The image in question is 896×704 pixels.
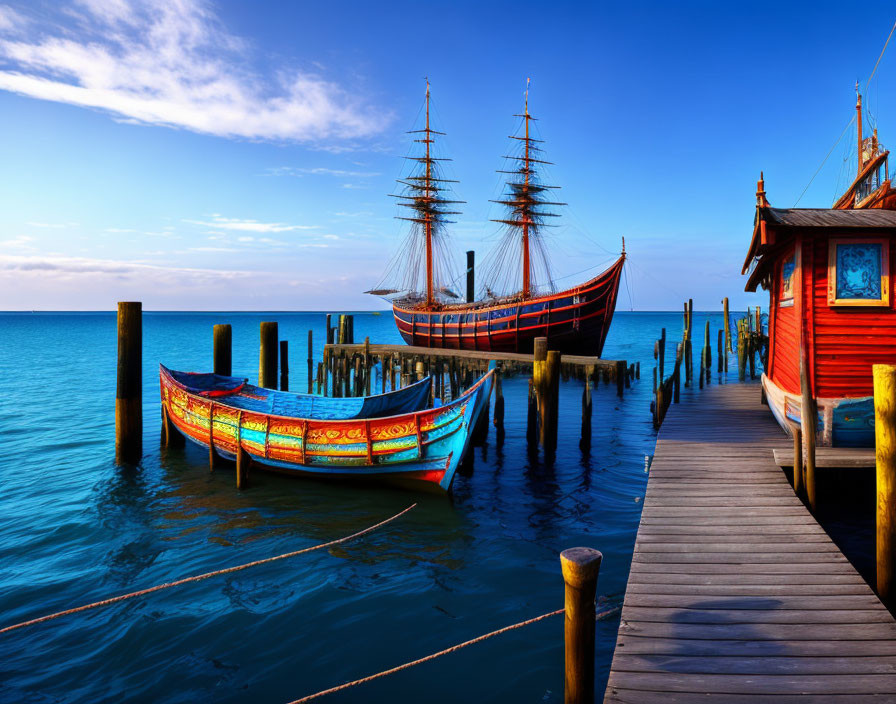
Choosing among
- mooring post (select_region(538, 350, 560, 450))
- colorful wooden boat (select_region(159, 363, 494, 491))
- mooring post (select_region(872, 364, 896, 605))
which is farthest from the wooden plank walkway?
mooring post (select_region(538, 350, 560, 450))

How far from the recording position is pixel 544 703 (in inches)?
209

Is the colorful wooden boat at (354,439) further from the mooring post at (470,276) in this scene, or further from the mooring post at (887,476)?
the mooring post at (470,276)

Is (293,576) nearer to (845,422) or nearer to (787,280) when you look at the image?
(845,422)

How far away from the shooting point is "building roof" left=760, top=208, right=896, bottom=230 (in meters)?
9.14

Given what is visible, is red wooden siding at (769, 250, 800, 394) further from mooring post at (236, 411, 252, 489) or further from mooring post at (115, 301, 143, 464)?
mooring post at (115, 301, 143, 464)

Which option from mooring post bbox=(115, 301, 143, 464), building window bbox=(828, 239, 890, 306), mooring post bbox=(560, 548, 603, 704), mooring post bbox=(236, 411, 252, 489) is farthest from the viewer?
mooring post bbox=(115, 301, 143, 464)

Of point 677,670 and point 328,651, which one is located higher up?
point 677,670

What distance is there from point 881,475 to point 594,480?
22.0 feet

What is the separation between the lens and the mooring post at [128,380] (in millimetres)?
12516

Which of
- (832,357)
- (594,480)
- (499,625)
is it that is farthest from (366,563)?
(832,357)

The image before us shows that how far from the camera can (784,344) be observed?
1124cm

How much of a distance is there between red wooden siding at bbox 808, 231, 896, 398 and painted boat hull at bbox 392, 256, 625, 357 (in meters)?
19.8

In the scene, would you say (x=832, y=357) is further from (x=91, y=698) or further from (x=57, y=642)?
(x=57, y=642)

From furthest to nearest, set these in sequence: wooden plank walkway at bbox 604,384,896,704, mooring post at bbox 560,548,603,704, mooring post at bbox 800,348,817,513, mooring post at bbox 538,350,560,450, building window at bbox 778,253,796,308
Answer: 1. mooring post at bbox 538,350,560,450
2. building window at bbox 778,253,796,308
3. mooring post at bbox 800,348,817,513
4. wooden plank walkway at bbox 604,384,896,704
5. mooring post at bbox 560,548,603,704
